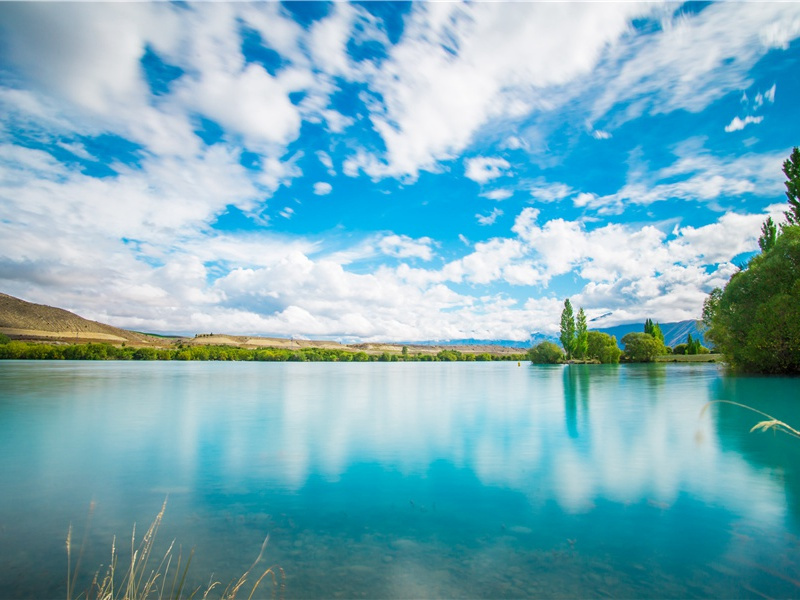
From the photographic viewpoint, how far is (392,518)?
8805 mm

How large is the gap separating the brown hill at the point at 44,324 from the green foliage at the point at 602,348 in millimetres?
138435

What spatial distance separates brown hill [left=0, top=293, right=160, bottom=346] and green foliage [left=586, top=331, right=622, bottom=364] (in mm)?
138435

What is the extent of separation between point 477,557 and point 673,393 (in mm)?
33395

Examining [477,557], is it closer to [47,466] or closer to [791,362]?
[47,466]

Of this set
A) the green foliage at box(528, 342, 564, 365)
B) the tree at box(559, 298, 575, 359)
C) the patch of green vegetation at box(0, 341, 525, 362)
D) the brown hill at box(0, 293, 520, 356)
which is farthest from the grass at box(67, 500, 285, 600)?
the brown hill at box(0, 293, 520, 356)

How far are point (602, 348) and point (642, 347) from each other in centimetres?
941

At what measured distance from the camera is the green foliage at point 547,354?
427 feet

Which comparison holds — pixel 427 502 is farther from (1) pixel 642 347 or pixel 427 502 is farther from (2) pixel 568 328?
(1) pixel 642 347

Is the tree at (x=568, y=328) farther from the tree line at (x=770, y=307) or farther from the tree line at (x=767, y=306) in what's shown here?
the tree line at (x=770, y=307)

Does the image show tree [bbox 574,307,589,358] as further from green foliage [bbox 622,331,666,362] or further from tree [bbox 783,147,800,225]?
tree [bbox 783,147,800,225]

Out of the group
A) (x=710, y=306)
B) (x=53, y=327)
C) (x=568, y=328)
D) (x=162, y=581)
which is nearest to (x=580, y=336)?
(x=568, y=328)

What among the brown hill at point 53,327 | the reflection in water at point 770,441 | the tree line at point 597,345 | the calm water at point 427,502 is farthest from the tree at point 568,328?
the brown hill at point 53,327

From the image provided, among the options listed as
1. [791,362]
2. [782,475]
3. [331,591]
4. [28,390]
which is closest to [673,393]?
[791,362]

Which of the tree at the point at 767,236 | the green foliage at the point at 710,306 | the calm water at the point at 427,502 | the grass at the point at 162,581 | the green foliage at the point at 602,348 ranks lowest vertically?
the calm water at the point at 427,502
